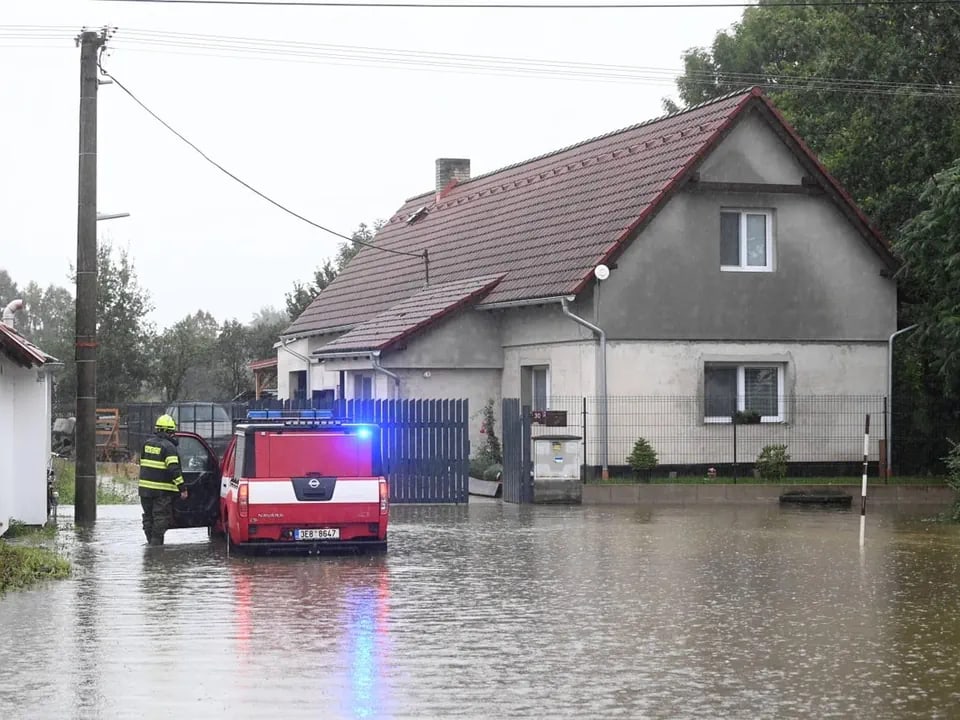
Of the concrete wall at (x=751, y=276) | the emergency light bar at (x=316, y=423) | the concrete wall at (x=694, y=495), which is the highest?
the concrete wall at (x=751, y=276)

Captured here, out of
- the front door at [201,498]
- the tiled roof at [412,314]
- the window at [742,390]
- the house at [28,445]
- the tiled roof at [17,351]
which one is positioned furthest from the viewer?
the tiled roof at [412,314]

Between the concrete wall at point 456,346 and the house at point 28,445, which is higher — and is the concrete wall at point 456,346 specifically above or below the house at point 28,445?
above

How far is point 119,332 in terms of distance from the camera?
57531 mm

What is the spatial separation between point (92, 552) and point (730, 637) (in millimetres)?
9910

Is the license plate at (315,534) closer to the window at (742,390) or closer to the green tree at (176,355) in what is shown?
the window at (742,390)

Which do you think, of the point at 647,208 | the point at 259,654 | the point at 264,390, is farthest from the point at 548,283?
the point at 264,390

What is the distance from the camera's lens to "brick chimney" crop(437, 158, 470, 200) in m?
49.4

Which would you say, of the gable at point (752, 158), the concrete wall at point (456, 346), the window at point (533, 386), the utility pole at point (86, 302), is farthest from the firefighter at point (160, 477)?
the gable at point (752, 158)

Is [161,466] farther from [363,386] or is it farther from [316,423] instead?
[363,386]

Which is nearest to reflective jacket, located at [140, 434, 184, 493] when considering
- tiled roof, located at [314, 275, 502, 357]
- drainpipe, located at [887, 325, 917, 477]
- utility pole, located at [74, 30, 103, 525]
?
utility pole, located at [74, 30, 103, 525]

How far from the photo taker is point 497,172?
45.1 metres

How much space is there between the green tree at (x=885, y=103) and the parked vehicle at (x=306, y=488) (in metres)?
18.9

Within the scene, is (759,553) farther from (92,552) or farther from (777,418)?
(777,418)

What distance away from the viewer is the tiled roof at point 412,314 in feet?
112
